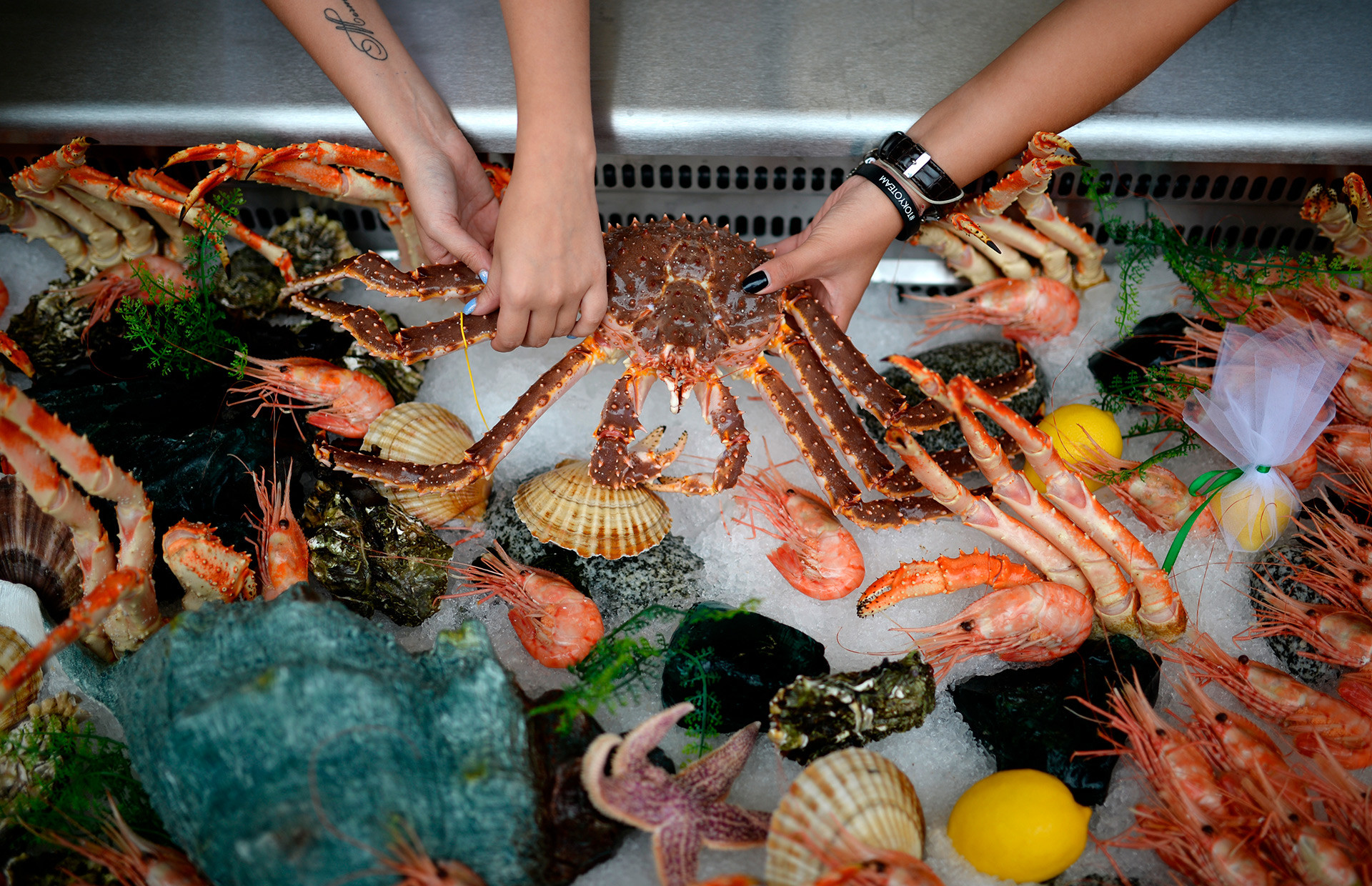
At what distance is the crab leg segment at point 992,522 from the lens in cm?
124

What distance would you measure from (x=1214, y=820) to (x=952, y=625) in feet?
1.44

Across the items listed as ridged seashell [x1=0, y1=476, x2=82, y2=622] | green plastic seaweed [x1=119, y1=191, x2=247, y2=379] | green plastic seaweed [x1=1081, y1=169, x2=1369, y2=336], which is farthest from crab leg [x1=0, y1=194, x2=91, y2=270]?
green plastic seaweed [x1=1081, y1=169, x2=1369, y2=336]

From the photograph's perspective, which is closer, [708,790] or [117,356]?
[708,790]

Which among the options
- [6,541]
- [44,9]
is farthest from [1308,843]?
[44,9]

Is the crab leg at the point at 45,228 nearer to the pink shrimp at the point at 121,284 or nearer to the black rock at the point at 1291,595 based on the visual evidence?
the pink shrimp at the point at 121,284

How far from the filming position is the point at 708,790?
116 cm

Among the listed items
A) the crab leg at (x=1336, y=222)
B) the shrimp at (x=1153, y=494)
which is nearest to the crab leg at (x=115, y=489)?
the shrimp at (x=1153, y=494)

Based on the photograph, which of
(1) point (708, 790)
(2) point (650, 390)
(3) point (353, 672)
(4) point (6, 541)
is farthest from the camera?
(2) point (650, 390)

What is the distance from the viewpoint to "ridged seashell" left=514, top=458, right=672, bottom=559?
1.46 meters

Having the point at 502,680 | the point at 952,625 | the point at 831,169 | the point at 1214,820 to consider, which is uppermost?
the point at 831,169

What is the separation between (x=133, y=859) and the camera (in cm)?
104

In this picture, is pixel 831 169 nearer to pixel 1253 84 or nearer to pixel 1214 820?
pixel 1253 84

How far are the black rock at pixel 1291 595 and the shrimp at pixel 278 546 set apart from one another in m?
1.63

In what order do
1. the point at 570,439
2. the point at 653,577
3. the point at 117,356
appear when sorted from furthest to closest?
the point at 570,439
the point at 117,356
the point at 653,577
